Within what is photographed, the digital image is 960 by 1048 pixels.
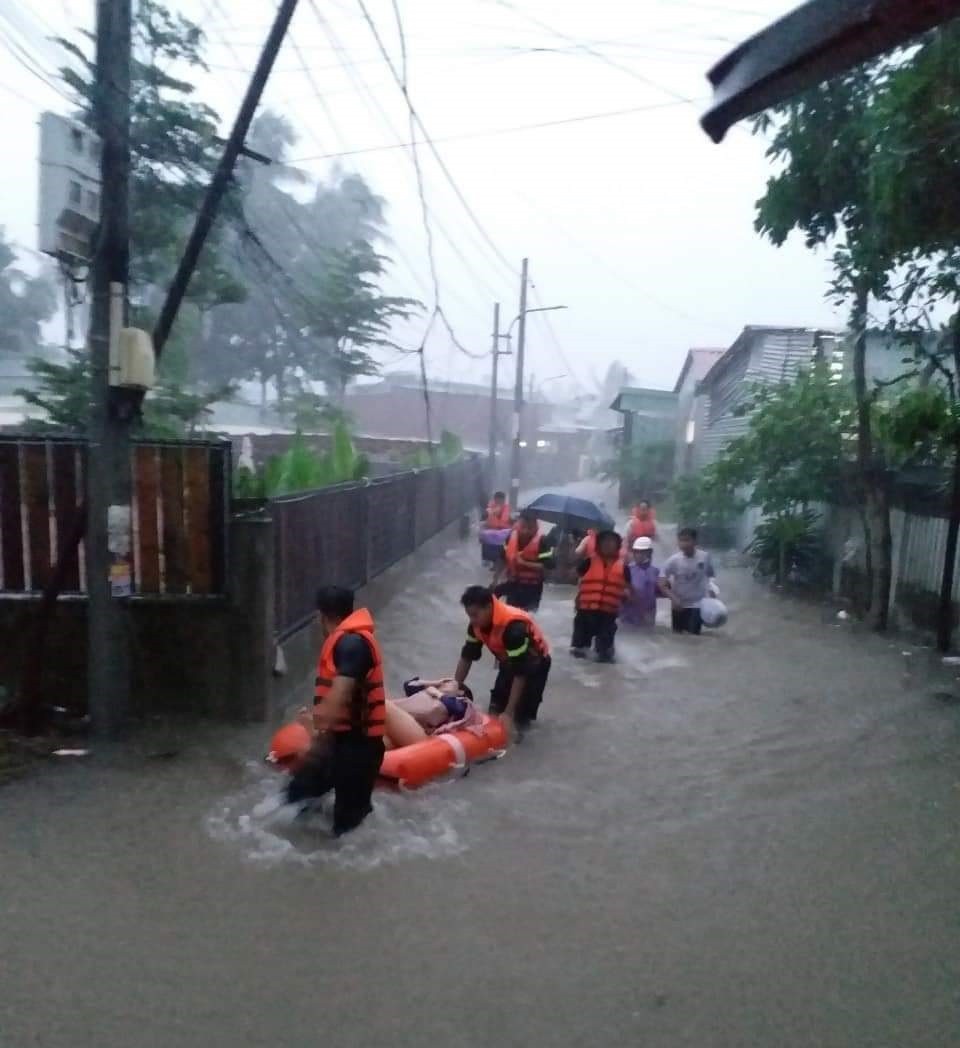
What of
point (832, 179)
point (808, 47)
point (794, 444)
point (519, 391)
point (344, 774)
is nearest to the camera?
point (808, 47)

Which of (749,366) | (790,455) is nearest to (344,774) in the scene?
(790,455)

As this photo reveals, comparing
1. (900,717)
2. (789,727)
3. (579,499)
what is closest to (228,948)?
(789,727)

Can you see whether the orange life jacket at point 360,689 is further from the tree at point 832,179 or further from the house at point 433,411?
the house at point 433,411

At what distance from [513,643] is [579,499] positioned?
27.4 feet

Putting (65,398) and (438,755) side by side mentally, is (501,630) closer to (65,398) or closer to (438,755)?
(438,755)

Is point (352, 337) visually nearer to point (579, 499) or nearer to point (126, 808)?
point (579, 499)

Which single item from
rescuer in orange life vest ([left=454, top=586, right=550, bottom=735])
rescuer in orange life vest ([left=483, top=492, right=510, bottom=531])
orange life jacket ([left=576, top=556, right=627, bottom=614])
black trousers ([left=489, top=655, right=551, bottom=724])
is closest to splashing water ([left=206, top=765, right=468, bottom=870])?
rescuer in orange life vest ([left=454, top=586, right=550, bottom=735])

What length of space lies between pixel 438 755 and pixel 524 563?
4.75 metres

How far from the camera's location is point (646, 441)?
3938 centimetres

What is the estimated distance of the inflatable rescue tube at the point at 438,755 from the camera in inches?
257

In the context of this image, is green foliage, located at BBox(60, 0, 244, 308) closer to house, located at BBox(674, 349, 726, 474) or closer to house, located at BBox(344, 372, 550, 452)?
house, located at BBox(674, 349, 726, 474)

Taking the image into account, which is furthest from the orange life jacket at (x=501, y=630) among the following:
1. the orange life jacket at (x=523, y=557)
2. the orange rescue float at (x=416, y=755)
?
the orange life jacket at (x=523, y=557)

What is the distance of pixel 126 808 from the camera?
609cm

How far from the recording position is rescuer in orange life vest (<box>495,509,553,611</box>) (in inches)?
447
